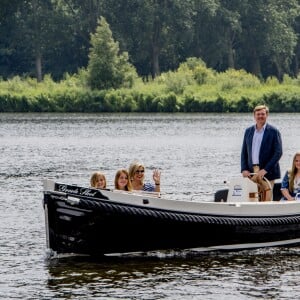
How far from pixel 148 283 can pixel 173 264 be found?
146 centimetres

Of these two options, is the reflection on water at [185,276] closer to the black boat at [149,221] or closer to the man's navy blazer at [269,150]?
the black boat at [149,221]

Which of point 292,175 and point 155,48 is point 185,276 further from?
point 155,48

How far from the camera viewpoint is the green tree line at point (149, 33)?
362 ft

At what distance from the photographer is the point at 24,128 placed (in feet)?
203

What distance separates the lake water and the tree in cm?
1944

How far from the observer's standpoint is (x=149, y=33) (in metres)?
110

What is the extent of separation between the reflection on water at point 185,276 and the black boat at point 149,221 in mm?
217

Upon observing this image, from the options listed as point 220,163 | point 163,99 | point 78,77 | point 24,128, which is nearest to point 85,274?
point 220,163

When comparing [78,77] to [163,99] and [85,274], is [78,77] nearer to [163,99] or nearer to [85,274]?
[163,99]

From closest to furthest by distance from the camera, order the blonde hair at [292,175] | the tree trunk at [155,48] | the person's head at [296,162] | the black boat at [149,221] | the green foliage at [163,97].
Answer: the black boat at [149,221], the person's head at [296,162], the blonde hair at [292,175], the green foliage at [163,97], the tree trunk at [155,48]

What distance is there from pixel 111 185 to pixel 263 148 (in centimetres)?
1187

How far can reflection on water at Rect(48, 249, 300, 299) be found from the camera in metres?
15.6

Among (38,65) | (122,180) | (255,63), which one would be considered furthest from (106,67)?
(122,180)

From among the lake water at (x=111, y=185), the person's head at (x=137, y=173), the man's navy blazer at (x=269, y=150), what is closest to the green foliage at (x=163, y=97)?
the lake water at (x=111, y=185)
